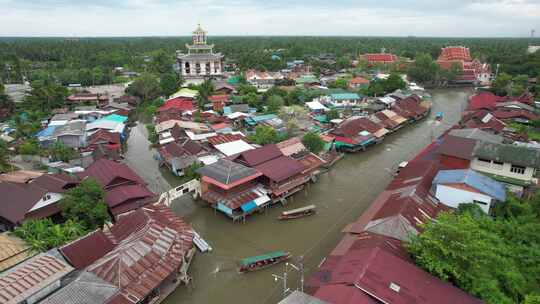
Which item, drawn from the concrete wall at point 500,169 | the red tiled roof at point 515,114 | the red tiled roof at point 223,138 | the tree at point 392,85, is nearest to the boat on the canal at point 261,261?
the red tiled roof at point 223,138

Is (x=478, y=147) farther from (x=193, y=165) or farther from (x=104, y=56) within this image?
(x=104, y=56)

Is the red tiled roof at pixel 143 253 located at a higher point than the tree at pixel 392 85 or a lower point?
lower

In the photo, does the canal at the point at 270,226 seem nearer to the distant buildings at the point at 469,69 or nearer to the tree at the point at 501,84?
the tree at the point at 501,84

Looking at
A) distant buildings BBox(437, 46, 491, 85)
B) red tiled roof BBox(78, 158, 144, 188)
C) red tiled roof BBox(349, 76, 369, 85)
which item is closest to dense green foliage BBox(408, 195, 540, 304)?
red tiled roof BBox(78, 158, 144, 188)

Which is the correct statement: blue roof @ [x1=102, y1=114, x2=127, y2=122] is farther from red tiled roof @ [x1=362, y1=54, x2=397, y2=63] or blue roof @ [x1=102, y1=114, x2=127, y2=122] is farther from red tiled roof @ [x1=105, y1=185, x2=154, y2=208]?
red tiled roof @ [x1=362, y1=54, x2=397, y2=63]

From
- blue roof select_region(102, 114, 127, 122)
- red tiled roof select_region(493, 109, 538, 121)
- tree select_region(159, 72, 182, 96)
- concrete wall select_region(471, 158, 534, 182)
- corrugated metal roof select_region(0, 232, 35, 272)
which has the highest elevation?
tree select_region(159, 72, 182, 96)

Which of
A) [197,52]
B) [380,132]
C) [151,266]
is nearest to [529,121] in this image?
[380,132]
